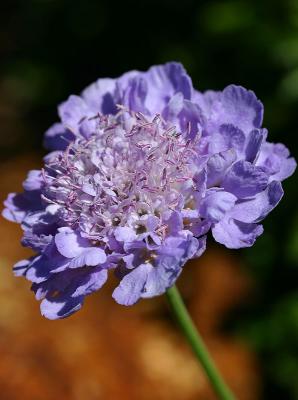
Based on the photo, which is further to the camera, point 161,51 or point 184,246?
point 161,51

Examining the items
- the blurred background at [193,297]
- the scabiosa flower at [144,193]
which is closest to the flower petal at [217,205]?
the scabiosa flower at [144,193]

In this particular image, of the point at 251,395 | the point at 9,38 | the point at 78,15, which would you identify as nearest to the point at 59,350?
the point at 251,395

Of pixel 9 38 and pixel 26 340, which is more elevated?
pixel 9 38

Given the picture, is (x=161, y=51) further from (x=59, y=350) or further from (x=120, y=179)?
(x=120, y=179)

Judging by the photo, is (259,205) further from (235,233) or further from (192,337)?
(192,337)

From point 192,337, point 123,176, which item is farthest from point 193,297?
point 123,176

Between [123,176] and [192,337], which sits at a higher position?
[123,176]
